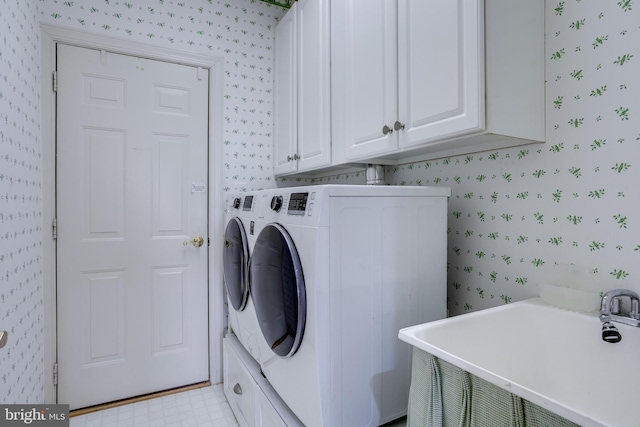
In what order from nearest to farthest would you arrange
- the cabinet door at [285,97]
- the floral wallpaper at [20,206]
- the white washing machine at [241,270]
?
the floral wallpaper at [20,206]
the white washing machine at [241,270]
the cabinet door at [285,97]

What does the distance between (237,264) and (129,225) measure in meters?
0.81

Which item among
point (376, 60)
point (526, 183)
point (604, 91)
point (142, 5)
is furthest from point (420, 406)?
point (142, 5)

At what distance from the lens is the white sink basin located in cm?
88

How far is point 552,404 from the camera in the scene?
599mm

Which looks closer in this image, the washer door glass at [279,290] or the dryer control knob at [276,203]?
the washer door glass at [279,290]

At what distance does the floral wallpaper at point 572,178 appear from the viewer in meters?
1.03

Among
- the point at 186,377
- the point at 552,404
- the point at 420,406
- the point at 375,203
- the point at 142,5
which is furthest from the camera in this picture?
the point at 186,377

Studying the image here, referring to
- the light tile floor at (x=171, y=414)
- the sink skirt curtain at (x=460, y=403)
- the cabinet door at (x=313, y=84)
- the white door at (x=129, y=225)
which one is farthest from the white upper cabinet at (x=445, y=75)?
the light tile floor at (x=171, y=414)

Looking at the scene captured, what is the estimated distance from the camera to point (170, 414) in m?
1.98

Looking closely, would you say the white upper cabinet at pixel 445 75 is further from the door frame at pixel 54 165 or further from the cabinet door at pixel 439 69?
the door frame at pixel 54 165

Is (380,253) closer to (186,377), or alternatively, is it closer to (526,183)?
(526,183)

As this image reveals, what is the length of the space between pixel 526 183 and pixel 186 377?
232cm

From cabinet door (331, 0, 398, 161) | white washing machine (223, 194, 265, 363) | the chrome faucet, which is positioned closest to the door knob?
white washing machine (223, 194, 265, 363)

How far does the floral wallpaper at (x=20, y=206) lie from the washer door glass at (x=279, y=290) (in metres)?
0.90
